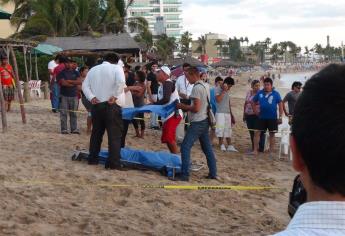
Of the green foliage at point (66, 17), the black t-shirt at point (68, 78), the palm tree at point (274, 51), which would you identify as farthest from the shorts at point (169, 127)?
the palm tree at point (274, 51)


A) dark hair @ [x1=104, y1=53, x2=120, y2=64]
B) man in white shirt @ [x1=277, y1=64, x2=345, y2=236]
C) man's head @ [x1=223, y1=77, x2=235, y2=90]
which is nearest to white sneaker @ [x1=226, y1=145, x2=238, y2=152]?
man's head @ [x1=223, y1=77, x2=235, y2=90]

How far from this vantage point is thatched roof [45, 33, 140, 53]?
31.1 metres

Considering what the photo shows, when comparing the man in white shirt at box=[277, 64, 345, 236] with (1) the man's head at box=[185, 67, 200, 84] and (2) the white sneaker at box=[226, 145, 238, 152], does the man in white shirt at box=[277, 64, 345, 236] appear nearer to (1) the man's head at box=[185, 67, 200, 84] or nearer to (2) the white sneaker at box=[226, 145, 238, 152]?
(1) the man's head at box=[185, 67, 200, 84]

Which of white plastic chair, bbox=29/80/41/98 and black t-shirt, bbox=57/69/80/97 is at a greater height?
black t-shirt, bbox=57/69/80/97

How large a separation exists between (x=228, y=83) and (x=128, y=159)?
3361mm

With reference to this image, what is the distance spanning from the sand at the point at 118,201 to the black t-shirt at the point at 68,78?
1.94m

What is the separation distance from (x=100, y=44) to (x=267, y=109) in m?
22.6

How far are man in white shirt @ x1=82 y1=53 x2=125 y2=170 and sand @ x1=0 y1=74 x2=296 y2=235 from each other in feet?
1.16

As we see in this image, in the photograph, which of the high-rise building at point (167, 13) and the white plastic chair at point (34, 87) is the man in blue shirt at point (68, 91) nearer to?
the white plastic chair at point (34, 87)

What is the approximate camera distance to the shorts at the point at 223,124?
10609mm

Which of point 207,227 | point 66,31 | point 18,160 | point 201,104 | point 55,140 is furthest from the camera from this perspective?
point 66,31

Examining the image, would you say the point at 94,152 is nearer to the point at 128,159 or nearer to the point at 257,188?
the point at 128,159

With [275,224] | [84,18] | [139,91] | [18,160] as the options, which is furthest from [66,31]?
[275,224]

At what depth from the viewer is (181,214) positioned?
559 cm
